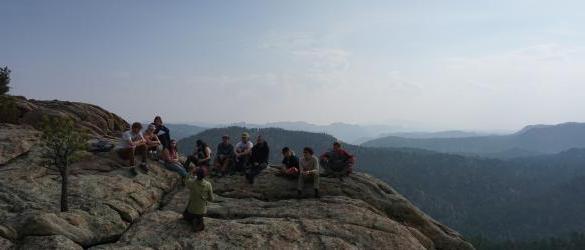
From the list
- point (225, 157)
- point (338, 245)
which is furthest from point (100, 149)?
point (338, 245)

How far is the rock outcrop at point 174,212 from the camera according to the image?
15.8m

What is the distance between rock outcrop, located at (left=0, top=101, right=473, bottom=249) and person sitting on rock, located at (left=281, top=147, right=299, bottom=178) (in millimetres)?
449

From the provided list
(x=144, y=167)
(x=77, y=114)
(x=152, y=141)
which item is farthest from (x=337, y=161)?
(x=77, y=114)

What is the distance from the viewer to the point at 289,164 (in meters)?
25.2

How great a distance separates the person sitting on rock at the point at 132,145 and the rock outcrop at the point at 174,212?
64 cm

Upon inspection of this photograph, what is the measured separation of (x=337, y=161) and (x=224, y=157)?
21.1 ft

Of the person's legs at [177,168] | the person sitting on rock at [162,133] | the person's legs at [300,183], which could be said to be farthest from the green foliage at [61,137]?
the person's legs at [300,183]

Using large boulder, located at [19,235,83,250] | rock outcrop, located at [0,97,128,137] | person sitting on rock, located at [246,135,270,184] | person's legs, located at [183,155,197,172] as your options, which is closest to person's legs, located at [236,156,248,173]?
person sitting on rock, located at [246,135,270,184]

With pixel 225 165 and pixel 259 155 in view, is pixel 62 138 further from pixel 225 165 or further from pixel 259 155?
pixel 259 155

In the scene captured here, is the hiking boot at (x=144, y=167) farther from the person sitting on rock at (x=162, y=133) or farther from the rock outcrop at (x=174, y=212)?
the person sitting on rock at (x=162, y=133)

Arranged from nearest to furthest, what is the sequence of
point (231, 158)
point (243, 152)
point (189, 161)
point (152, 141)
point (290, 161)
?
point (152, 141)
point (290, 161)
point (243, 152)
point (189, 161)
point (231, 158)

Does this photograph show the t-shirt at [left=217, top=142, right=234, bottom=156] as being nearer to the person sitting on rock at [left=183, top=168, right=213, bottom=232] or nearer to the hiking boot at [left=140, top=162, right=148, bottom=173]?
the hiking boot at [left=140, top=162, right=148, bottom=173]

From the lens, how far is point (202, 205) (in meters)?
16.8

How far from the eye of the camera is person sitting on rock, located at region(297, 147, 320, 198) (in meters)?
22.9
